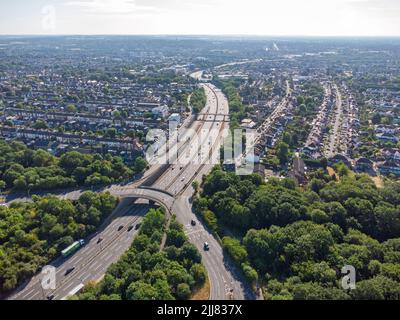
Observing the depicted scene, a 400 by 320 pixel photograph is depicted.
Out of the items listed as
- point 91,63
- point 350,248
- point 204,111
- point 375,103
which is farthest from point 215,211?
point 91,63

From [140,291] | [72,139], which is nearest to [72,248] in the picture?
[140,291]

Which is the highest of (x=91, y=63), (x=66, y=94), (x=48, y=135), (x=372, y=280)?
(x=91, y=63)

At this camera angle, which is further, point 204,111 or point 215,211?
point 204,111

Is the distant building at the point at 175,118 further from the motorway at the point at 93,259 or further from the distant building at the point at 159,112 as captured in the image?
the motorway at the point at 93,259

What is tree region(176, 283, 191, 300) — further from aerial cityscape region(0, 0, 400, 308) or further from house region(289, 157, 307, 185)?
house region(289, 157, 307, 185)

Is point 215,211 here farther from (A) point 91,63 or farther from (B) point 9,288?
(A) point 91,63

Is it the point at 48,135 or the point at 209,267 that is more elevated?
the point at 48,135
